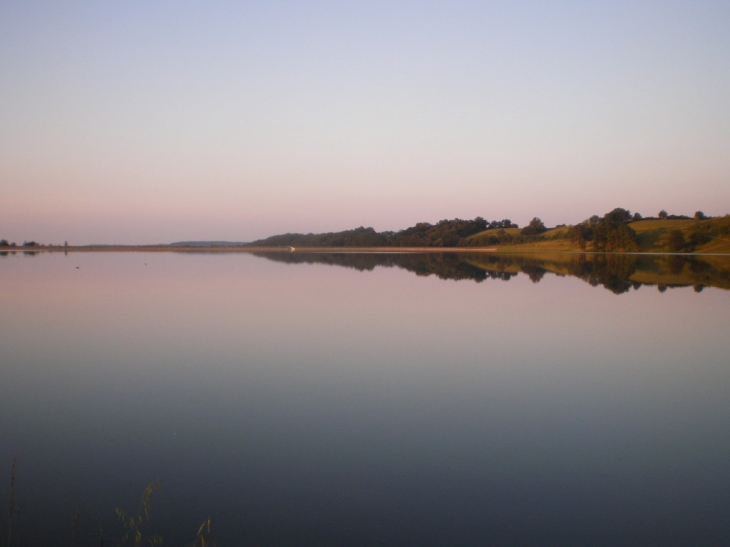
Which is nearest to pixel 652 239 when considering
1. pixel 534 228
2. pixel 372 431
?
pixel 534 228

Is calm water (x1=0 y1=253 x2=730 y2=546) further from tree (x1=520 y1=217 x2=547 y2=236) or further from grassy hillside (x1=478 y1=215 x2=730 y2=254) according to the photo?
tree (x1=520 y1=217 x2=547 y2=236)

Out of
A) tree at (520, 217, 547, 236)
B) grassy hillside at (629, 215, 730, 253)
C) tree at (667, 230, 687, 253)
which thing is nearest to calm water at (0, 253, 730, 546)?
grassy hillside at (629, 215, 730, 253)

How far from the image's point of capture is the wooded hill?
232 feet

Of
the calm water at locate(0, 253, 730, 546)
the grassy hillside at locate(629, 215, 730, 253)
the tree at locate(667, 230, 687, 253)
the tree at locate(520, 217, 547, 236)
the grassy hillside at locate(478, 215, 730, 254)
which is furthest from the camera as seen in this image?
the tree at locate(520, 217, 547, 236)

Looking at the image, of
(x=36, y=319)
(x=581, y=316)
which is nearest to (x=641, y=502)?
(x=581, y=316)

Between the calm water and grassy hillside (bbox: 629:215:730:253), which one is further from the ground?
grassy hillside (bbox: 629:215:730:253)

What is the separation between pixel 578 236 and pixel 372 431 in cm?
8426

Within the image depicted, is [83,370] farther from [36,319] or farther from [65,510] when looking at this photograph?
[36,319]

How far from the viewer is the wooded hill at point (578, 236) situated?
7081 cm

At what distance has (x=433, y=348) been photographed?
10.6 meters

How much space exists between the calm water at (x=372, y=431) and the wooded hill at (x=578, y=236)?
6577 centimetres

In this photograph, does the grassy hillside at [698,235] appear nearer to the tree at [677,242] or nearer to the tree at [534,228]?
the tree at [677,242]

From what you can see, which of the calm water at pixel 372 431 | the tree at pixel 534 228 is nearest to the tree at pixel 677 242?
the tree at pixel 534 228

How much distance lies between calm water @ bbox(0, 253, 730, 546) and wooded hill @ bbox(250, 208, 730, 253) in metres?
65.8
